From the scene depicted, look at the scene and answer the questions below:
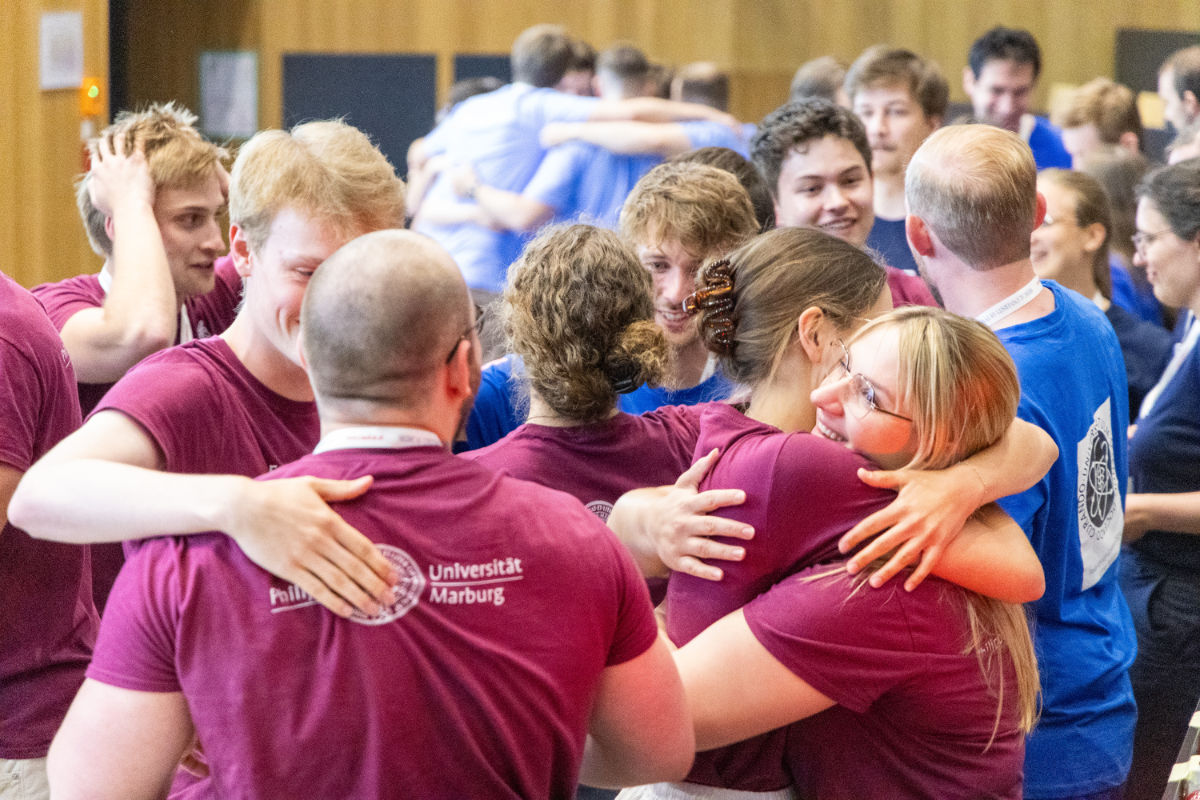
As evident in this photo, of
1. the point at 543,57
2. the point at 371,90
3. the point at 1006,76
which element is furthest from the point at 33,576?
the point at 371,90

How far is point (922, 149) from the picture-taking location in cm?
210

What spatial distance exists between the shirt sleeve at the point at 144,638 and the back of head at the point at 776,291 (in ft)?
2.68

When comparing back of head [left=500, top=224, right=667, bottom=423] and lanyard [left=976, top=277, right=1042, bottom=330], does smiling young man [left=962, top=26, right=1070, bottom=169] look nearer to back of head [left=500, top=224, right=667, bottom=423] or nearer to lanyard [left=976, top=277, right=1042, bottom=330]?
lanyard [left=976, top=277, right=1042, bottom=330]

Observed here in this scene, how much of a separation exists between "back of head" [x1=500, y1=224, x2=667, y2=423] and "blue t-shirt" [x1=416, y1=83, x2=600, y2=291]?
2.94m

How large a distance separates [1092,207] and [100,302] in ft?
8.91

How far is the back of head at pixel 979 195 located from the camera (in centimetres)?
198

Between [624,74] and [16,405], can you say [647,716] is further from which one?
[624,74]

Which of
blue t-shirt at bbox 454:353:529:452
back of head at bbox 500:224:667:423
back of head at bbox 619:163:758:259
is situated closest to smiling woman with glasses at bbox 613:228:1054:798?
back of head at bbox 500:224:667:423

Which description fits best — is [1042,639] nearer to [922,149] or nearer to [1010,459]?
[1010,459]

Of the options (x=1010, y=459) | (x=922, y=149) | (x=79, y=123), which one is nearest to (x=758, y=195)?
(x=922, y=149)

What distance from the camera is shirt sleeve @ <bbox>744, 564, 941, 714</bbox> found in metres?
1.39

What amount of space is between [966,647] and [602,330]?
0.68 metres

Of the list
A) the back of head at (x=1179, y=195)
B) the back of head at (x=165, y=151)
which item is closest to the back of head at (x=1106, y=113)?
the back of head at (x=1179, y=195)

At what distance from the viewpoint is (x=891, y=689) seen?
56.2 inches
